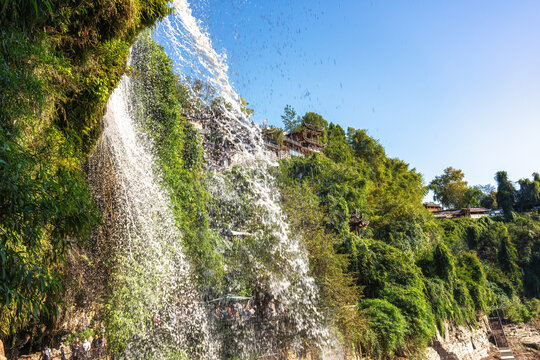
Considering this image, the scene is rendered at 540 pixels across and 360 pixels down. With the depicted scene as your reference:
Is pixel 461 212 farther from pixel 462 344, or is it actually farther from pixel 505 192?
pixel 462 344

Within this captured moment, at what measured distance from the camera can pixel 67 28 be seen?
5.63 m

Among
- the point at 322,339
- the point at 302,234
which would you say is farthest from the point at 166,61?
the point at 322,339

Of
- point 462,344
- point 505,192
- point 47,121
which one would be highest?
point 505,192

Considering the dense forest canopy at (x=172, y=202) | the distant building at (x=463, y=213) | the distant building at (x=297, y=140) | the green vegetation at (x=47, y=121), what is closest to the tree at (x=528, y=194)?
the distant building at (x=463, y=213)

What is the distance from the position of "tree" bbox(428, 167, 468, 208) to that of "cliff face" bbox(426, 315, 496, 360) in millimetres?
42589

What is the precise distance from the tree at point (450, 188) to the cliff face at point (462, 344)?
42.6 metres

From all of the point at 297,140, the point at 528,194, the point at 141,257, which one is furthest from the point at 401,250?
the point at 528,194

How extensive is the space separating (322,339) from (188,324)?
449cm

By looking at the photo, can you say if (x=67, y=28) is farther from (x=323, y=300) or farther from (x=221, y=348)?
(x=323, y=300)

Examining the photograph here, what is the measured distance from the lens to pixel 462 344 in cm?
2192

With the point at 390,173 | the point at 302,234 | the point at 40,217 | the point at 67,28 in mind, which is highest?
the point at 390,173

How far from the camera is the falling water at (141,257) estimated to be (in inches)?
364

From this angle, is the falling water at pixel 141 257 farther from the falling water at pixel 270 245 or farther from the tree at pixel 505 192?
the tree at pixel 505 192

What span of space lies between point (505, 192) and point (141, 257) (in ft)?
213
